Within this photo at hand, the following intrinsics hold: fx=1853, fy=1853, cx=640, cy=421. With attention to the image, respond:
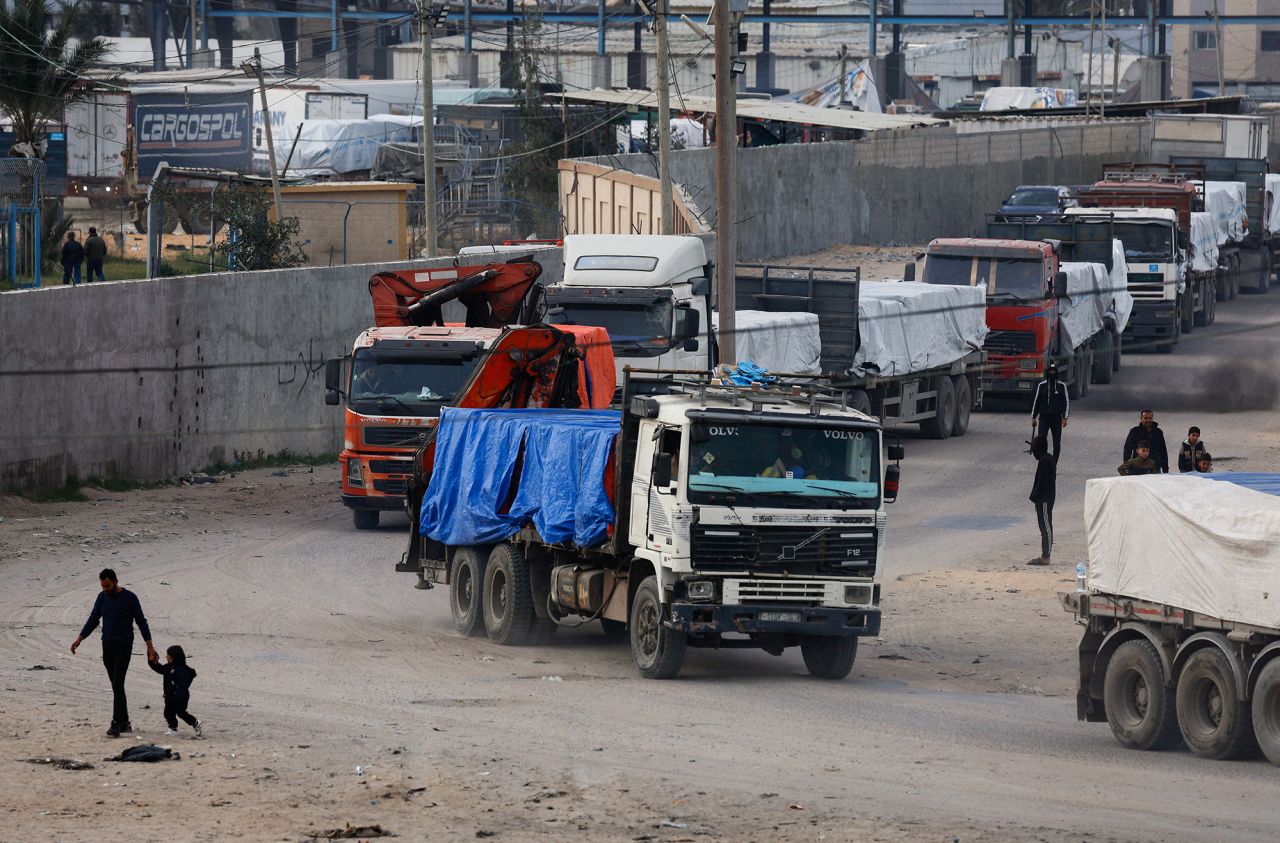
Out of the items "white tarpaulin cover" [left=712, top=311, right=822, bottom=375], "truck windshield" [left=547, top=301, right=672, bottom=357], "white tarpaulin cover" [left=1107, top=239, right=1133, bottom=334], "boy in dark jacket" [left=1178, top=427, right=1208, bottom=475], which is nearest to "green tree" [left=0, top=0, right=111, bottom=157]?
"truck windshield" [left=547, top=301, right=672, bottom=357]

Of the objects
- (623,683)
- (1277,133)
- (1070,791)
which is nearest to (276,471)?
(623,683)

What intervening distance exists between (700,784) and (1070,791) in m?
2.46

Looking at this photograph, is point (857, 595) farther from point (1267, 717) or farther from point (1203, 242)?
A: point (1203, 242)

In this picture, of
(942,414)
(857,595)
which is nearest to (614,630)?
(857,595)

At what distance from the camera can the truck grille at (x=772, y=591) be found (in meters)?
15.8

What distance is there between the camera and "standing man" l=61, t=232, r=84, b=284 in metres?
34.5

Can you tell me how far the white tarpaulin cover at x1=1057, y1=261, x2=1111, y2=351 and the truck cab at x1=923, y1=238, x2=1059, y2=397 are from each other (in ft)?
1.75

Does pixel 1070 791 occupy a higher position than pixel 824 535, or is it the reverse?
pixel 824 535

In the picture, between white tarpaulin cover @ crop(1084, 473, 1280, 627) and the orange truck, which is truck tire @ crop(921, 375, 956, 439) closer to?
the orange truck

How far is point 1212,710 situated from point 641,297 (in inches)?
590

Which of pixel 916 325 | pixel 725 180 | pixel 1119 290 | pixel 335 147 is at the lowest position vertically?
pixel 916 325

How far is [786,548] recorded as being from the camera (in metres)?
15.9

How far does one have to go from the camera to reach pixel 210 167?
2199 inches

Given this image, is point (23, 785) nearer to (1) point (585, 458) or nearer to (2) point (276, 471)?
(1) point (585, 458)
